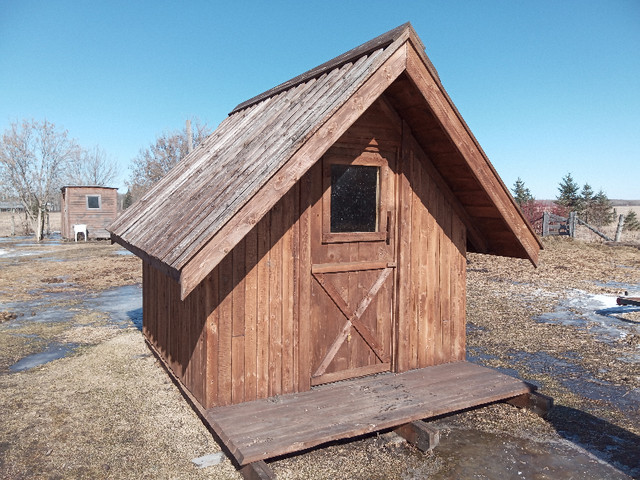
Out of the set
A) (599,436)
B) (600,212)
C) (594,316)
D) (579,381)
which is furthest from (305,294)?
(600,212)

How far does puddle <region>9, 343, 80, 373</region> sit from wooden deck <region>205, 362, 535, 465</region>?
458cm

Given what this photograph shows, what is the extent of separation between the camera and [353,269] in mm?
6055

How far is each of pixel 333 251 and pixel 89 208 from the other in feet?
112

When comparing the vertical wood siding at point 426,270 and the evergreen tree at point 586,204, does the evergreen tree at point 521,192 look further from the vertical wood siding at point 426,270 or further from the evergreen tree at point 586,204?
the vertical wood siding at point 426,270

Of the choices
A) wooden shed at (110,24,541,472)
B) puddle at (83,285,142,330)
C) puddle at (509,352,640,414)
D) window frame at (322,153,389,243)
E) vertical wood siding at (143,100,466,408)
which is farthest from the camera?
puddle at (83,285,142,330)

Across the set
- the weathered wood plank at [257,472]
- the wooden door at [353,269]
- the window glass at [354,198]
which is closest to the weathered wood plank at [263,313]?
the wooden door at [353,269]

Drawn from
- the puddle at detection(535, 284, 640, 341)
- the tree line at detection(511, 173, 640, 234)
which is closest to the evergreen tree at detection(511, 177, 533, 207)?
the tree line at detection(511, 173, 640, 234)

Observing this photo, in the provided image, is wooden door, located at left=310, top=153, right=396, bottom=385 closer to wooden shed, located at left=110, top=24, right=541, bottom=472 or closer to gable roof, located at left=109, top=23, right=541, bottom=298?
wooden shed, located at left=110, top=24, right=541, bottom=472

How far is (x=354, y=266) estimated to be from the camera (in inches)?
238

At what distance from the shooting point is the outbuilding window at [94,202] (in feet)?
117

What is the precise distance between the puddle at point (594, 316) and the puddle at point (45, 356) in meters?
10.0

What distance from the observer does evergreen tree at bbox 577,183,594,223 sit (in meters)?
36.0

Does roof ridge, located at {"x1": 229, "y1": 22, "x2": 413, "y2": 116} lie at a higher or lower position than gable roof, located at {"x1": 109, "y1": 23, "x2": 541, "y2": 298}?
higher

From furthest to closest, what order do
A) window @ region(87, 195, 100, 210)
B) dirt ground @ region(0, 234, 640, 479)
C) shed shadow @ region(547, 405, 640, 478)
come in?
window @ region(87, 195, 100, 210)
shed shadow @ region(547, 405, 640, 478)
dirt ground @ region(0, 234, 640, 479)
